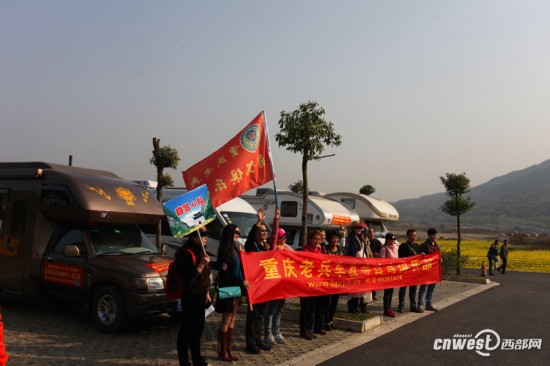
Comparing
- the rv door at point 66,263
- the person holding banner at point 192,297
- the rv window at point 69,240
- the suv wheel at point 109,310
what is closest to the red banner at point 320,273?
the person holding banner at point 192,297

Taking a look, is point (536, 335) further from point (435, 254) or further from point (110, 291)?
point (110, 291)

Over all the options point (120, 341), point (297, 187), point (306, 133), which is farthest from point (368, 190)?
point (120, 341)

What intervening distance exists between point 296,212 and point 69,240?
1123 cm

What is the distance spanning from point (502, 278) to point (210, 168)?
56.5 feet

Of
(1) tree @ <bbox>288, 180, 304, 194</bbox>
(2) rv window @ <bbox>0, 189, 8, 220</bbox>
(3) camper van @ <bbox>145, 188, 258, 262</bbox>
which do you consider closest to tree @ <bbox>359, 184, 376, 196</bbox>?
(1) tree @ <bbox>288, 180, 304, 194</bbox>

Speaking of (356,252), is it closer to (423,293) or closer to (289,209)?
(423,293)

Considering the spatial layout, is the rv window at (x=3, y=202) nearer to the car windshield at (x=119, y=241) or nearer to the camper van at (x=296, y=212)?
the car windshield at (x=119, y=241)

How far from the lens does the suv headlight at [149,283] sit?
26.9 ft

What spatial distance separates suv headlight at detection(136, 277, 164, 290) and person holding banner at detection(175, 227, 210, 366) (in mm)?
2263

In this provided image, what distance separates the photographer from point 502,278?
2139cm

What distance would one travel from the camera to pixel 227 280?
7.04 m

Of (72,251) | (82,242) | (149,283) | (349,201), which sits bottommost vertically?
(149,283)

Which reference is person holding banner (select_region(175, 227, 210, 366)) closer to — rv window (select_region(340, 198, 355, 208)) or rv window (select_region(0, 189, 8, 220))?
rv window (select_region(0, 189, 8, 220))

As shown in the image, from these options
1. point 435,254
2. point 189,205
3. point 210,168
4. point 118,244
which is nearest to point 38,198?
point 118,244
